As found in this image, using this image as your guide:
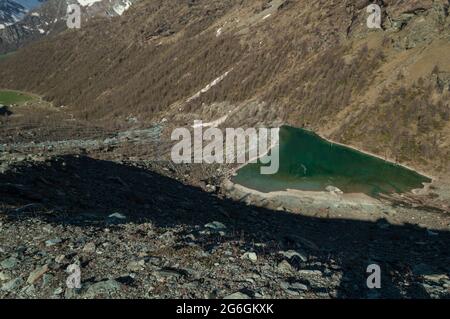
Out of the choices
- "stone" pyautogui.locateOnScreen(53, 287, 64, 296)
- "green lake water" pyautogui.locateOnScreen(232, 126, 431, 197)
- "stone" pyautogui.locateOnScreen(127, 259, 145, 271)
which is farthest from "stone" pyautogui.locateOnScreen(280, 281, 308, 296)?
"green lake water" pyautogui.locateOnScreen(232, 126, 431, 197)

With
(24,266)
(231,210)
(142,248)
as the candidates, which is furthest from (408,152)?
(24,266)

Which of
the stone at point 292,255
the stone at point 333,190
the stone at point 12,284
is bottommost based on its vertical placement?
the stone at point 333,190

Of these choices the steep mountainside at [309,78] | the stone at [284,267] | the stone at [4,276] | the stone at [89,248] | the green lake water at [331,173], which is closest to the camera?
the stone at [4,276]

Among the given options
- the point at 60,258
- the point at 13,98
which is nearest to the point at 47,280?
the point at 60,258

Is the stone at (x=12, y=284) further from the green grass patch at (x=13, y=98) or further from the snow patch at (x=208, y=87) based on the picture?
the green grass patch at (x=13, y=98)

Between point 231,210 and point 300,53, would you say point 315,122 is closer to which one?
point 300,53

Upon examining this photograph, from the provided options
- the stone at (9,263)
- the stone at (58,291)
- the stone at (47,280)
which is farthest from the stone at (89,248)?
the stone at (58,291)
